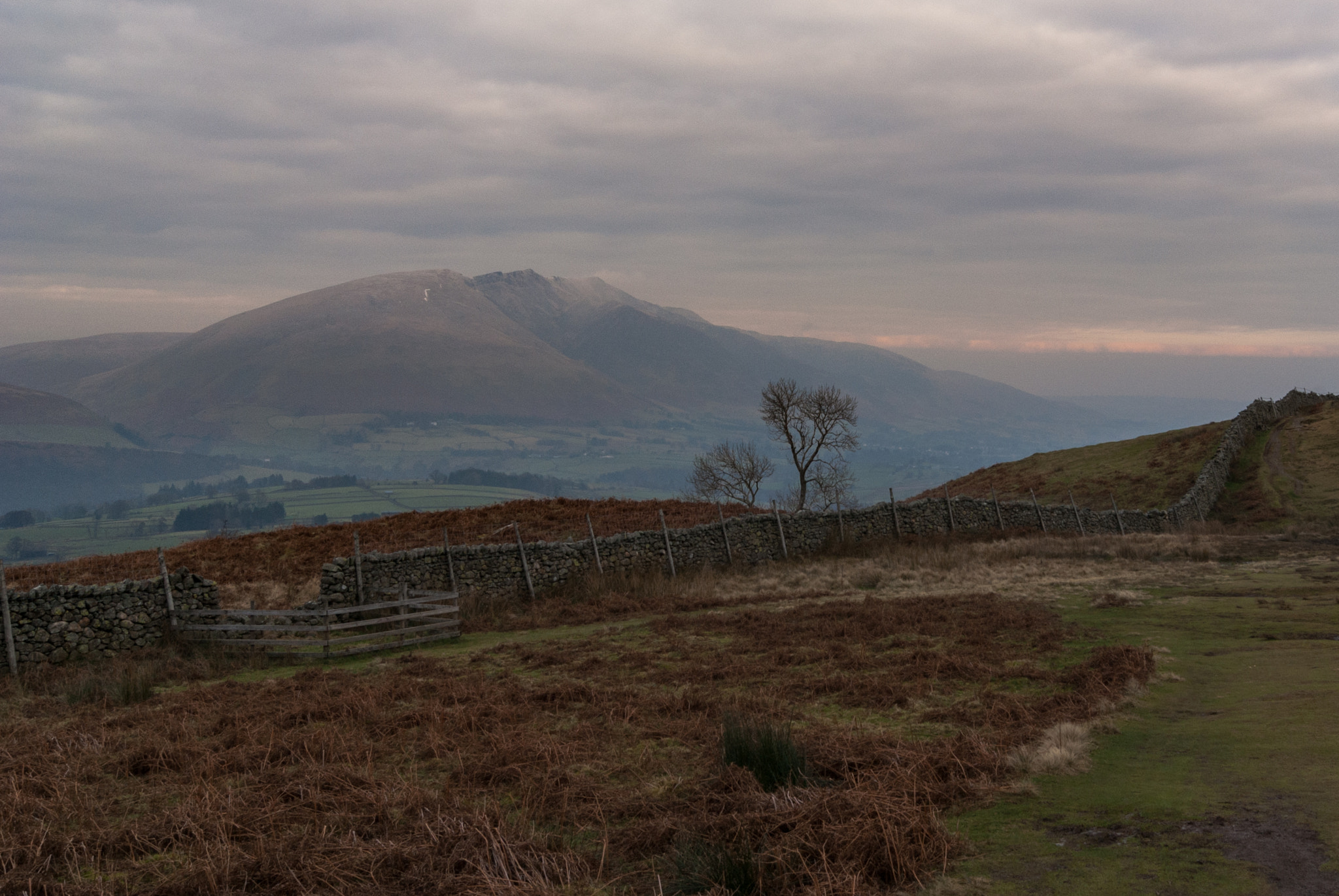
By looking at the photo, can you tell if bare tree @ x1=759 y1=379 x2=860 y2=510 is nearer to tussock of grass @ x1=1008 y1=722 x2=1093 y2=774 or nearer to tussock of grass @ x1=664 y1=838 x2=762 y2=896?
tussock of grass @ x1=1008 y1=722 x2=1093 y2=774

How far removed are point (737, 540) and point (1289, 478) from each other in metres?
33.4

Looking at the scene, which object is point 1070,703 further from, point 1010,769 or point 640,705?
point 640,705

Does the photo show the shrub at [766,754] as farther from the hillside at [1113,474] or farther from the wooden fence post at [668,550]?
the hillside at [1113,474]

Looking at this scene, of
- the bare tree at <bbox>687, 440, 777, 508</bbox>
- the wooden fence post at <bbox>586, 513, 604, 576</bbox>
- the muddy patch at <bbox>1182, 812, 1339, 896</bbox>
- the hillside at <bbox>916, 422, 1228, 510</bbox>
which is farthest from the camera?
the bare tree at <bbox>687, 440, 777, 508</bbox>

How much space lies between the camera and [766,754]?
8.12 m

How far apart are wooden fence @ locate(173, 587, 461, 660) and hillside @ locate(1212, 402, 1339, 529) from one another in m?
35.5

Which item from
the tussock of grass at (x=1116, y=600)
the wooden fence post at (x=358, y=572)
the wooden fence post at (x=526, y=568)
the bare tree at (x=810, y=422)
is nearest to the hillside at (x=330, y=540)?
the wooden fence post at (x=526, y=568)

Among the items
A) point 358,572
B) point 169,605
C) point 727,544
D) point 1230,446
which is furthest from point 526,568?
point 1230,446

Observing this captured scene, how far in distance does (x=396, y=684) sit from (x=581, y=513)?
17020mm

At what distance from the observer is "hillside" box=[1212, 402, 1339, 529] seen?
3909 centimetres

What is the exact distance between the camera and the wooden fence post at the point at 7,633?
15711 mm

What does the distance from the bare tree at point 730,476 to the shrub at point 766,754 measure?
39704 millimetres

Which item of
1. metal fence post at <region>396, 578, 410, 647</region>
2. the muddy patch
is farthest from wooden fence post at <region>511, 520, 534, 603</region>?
the muddy patch

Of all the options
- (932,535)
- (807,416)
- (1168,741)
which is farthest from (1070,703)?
(807,416)
